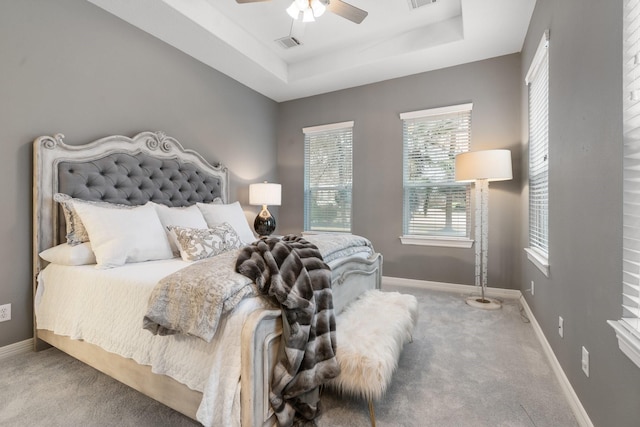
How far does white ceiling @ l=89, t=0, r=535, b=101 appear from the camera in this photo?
273 cm

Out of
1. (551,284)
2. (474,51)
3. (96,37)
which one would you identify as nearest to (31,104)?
(96,37)

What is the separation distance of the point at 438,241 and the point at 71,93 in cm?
398

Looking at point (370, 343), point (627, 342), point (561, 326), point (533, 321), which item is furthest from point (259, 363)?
point (533, 321)

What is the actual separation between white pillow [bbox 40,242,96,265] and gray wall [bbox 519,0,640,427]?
282 centimetres

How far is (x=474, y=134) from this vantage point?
3.58m

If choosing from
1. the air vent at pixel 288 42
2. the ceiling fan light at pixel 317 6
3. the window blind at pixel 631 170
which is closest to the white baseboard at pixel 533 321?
the window blind at pixel 631 170

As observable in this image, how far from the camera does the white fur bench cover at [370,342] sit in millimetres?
1388

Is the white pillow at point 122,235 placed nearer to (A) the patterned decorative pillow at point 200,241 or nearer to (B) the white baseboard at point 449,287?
(A) the patterned decorative pillow at point 200,241

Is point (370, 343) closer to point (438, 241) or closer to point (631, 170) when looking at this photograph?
point (631, 170)

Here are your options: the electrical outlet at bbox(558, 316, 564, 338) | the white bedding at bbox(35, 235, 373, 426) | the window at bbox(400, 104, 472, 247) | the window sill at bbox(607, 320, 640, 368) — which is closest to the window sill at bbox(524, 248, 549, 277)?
the electrical outlet at bbox(558, 316, 564, 338)

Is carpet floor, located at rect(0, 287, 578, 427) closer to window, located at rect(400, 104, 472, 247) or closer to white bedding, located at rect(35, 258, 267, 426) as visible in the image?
white bedding, located at rect(35, 258, 267, 426)

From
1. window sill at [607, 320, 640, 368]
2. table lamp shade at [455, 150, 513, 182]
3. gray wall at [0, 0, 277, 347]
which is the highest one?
gray wall at [0, 0, 277, 347]

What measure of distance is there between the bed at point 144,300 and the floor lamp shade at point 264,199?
767 millimetres

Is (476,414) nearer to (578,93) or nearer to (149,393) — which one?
(149,393)
